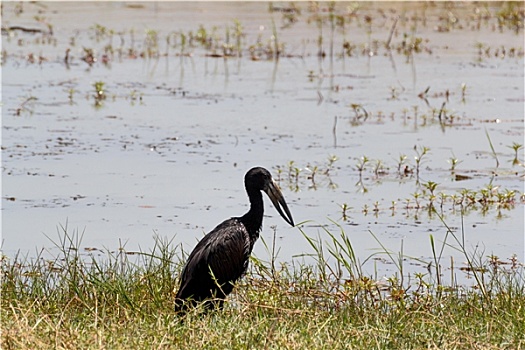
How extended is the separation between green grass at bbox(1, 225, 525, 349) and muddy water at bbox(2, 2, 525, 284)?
106 centimetres

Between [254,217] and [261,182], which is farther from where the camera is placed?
[261,182]

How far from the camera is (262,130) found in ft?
33.1

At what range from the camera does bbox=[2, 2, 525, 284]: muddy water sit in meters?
7.46

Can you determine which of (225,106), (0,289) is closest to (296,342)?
(0,289)

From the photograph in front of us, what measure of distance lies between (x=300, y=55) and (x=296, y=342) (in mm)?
10109

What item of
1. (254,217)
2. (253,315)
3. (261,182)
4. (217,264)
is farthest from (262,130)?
(253,315)

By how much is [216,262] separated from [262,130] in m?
4.91

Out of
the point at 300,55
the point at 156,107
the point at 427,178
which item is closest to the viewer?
the point at 427,178

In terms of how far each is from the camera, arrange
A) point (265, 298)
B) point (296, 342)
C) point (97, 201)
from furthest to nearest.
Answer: point (97, 201) → point (265, 298) → point (296, 342)

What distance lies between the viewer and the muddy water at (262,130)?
7.46 meters

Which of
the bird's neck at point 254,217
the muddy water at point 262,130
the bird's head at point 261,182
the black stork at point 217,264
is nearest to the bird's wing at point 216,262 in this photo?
the black stork at point 217,264

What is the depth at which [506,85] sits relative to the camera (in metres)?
12.3

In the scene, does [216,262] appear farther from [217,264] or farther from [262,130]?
[262,130]

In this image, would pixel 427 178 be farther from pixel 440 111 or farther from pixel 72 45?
pixel 72 45
